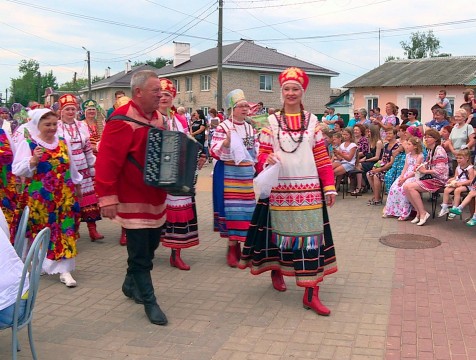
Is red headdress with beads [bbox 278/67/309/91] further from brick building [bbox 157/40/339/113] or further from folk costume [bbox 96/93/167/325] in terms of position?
brick building [bbox 157/40/339/113]

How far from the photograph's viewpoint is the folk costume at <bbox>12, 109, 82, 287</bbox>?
5.22 meters

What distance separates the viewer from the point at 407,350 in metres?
3.84

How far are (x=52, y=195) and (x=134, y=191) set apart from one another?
1542 mm

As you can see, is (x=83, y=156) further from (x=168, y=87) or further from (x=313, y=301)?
(x=313, y=301)

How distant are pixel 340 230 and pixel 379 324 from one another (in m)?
3.74

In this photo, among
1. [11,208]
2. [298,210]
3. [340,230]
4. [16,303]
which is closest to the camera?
[16,303]

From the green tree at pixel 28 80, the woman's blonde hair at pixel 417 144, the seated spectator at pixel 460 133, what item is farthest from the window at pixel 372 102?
the green tree at pixel 28 80

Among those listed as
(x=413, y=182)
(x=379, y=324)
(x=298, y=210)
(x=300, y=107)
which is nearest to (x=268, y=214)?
(x=298, y=210)

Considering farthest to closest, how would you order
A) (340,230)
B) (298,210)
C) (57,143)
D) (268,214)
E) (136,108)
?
(340,230) < (57,143) < (268,214) < (298,210) < (136,108)

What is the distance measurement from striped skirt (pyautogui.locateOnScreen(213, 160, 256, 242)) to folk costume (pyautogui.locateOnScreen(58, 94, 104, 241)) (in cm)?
199

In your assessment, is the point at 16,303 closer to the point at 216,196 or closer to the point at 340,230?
the point at 216,196

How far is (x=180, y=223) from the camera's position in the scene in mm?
5828

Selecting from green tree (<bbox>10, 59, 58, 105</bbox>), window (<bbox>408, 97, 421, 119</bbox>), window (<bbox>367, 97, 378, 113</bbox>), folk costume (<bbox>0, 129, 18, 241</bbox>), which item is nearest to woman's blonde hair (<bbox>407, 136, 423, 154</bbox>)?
folk costume (<bbox>0, 129, 18, 241</bbox>)

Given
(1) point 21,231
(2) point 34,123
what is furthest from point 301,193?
(2) point 34,123
